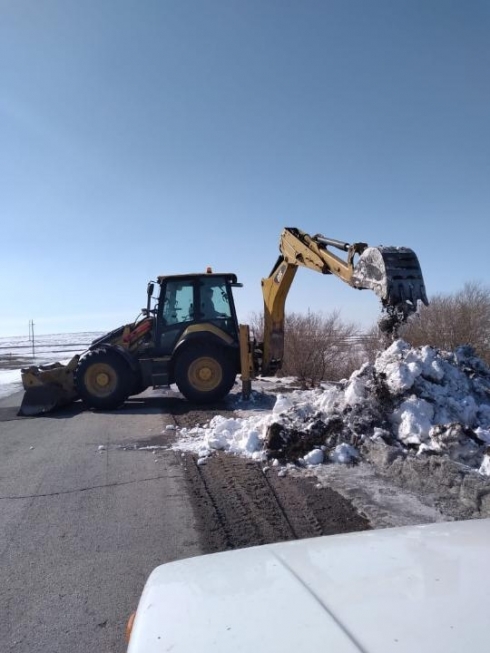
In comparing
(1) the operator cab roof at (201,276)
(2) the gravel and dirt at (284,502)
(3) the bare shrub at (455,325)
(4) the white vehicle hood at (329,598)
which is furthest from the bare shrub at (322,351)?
(4) the white vehicle hood at (329,598)

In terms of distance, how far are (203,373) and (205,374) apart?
0.05 meters

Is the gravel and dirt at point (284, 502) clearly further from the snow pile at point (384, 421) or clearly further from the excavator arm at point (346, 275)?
the excavator arm at point (346, 275)

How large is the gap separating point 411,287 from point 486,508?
3.41 metres

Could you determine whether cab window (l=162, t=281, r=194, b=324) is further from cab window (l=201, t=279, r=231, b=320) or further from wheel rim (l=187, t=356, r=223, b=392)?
wheel rim (l=187, t=356, r=223, b=392)

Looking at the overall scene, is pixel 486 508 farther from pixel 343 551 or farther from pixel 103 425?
pixel 103 425

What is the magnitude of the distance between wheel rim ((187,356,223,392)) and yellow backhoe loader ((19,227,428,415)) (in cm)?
2

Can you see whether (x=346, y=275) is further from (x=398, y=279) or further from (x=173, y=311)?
(x=173, y=311)

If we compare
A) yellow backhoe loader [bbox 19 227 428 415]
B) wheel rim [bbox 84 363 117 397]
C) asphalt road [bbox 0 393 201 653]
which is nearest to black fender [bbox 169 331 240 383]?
yellow backhoe loader [bbox 19 227 428 415]

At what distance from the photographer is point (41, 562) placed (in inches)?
164

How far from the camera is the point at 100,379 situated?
11.7m

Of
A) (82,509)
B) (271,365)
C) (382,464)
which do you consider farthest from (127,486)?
(271,365)

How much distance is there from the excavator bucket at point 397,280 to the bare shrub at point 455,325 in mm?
8642

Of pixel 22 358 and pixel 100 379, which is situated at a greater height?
pixel 100 379

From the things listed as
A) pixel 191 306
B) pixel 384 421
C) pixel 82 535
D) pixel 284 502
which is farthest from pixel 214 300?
pixel 82 535
